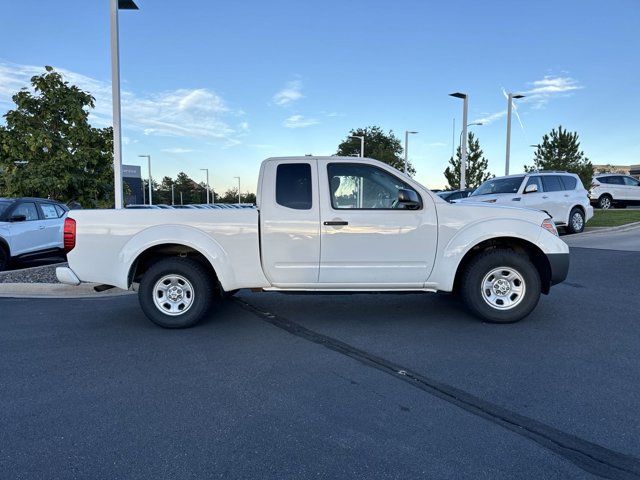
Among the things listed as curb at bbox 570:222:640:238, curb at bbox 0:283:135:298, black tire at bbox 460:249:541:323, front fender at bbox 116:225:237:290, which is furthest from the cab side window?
curb at bbox 0:283:135:298

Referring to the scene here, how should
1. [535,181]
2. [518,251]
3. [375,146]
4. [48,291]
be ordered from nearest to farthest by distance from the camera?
1. [518,251]
2. [48,291]
3. [535,181]
4. [375,146]

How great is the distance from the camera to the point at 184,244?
5344mm

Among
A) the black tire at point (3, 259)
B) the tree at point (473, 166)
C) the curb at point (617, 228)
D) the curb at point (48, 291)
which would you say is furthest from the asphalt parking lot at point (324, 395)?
the tree at point (473, 166)

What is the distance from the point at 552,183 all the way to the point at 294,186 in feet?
34.5

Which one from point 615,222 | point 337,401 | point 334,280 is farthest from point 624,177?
point 337,401

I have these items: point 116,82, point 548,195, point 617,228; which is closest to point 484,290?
point 116,82

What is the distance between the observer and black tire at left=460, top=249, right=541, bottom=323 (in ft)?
17.9

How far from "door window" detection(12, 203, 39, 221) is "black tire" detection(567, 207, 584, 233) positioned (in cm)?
1396

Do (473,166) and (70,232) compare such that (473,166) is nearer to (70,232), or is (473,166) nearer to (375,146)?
(375,146)

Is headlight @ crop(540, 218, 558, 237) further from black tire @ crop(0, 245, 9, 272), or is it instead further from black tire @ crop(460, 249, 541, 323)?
black tire @ crop(0, 245, 9, 272)

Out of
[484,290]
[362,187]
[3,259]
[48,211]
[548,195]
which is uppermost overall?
[548,195]

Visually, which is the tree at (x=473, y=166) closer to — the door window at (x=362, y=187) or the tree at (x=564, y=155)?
the tree at (x=564, y=155)

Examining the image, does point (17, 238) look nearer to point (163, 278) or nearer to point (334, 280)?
point (163, 278)

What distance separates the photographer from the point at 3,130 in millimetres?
14195
